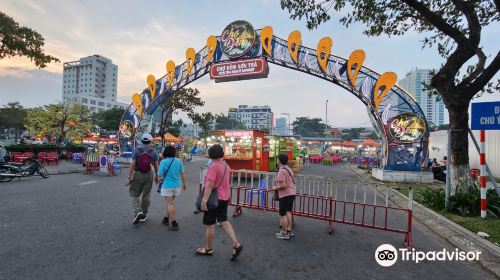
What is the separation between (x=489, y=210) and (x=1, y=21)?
22.4m

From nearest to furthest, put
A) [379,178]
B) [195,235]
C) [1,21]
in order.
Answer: [195,235] → [1,21] → [379,178]

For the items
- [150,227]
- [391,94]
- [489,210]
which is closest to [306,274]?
[150,227]

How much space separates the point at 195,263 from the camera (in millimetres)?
4062

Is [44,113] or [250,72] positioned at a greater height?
[250,72]

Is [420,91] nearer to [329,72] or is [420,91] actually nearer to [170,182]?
[329,72]

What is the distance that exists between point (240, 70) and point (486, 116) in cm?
1316

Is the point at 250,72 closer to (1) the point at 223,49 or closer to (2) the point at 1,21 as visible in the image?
(1) the point at 223,49

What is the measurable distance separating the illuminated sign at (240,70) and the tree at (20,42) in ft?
32.1

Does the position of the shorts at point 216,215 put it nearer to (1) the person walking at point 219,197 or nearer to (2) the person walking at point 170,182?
(1) the person walking at point 219,197

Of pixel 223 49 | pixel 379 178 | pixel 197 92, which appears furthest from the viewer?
pixel 197 92

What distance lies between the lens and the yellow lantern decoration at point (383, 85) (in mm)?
14421

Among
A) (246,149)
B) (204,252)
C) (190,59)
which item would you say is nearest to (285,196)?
(204,252)

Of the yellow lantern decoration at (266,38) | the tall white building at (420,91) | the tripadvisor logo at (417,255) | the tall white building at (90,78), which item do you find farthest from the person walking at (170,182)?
the tall white building at (90,78)

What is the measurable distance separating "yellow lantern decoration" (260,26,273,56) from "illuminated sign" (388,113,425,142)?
28.1 feet
